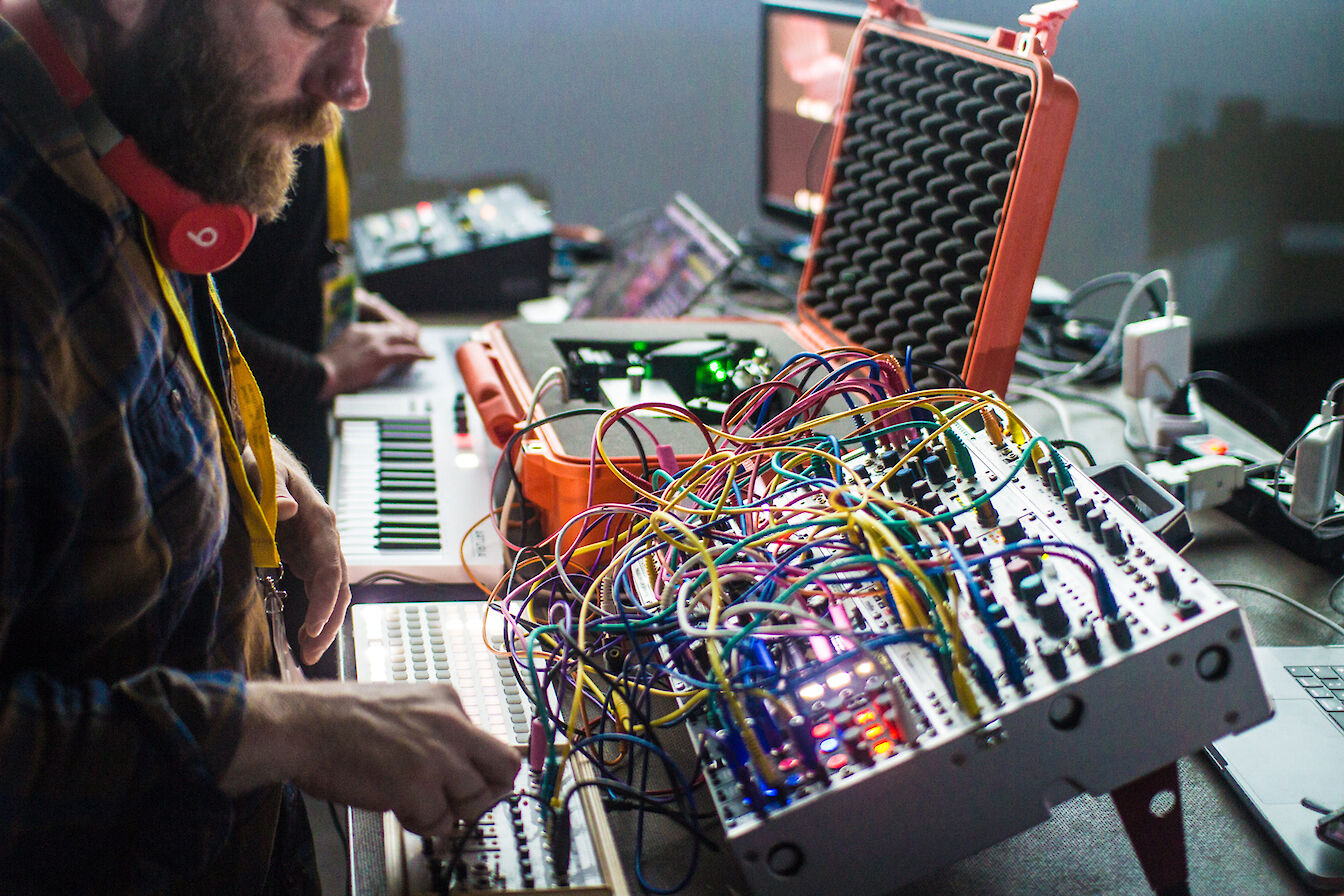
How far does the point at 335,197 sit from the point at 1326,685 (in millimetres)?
1478

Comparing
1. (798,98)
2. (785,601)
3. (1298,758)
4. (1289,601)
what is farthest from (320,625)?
(798,98)

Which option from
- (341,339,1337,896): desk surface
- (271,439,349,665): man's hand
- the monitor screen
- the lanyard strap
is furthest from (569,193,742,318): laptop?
(341,339,1337,896): desk surface

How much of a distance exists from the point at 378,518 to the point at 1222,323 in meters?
3.16

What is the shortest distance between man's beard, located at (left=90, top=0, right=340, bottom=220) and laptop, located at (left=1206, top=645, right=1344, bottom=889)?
2.65ft

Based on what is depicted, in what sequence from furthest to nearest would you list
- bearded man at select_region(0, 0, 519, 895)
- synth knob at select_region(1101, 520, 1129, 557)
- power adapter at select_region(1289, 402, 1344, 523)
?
1. power adapter at select_region(1289, 402, 1344, 523)
2. synth knob at select_region(1101, 520, 1129, 557)
3. bearded man at select_region(0, 0, 519, 895)

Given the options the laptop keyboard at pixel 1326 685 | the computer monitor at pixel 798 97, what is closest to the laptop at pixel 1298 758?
the laptop keyboard at pixel 1326 685

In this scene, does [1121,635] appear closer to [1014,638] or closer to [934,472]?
[1014,638]

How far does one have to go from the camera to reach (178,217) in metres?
0.80

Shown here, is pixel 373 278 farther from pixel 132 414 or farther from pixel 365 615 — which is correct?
pixel 132 414

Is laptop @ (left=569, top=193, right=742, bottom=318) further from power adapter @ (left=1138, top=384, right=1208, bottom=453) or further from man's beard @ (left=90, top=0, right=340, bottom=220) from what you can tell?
man's beard @ (left=90, top=0, right=340, bottom=220)

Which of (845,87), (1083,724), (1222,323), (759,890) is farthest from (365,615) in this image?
(1222,323)

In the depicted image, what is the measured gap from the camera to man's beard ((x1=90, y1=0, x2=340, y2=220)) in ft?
2.46

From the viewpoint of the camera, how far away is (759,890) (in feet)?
2.31

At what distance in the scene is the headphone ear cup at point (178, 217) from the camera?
768mm
